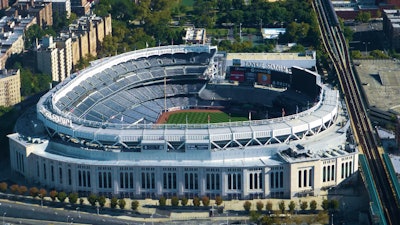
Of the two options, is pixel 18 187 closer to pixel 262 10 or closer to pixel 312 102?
pixel 312 102

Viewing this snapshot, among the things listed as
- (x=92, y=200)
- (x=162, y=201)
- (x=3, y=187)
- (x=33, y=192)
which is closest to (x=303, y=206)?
(x=162, y=201)

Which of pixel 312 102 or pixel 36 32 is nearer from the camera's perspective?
pixel 312 102

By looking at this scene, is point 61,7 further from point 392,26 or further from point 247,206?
point 247,206

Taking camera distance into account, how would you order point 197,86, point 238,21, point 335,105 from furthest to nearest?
point 238,21
point 197,86
point 335,105

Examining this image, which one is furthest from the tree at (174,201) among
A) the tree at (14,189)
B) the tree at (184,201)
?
the tree at (14,189)

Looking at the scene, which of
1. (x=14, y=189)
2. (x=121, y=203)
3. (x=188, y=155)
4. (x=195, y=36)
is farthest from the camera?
(x=195, y=36)

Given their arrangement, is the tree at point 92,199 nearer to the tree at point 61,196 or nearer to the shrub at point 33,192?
the tree at point 61,196

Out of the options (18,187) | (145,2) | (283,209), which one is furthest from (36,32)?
(283,209)
